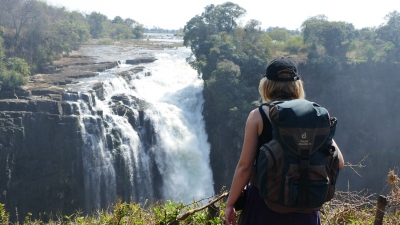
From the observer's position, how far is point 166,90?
23.5m

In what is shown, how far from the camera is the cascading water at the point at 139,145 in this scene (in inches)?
687

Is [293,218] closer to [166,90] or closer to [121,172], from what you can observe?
[121,172]

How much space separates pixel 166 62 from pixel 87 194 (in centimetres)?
1449

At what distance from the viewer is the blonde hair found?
224 cm

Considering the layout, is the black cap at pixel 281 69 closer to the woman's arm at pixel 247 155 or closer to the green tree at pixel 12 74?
the woman's arm at pixel 247 155

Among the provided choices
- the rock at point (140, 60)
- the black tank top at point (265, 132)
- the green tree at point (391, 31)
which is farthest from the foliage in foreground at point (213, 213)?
the green tree at point (391, 31)

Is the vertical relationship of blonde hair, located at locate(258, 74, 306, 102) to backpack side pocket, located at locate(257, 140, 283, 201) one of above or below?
above

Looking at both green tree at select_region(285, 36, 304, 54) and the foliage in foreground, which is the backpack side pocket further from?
green tree at select_region(285, 36, 304, 54)

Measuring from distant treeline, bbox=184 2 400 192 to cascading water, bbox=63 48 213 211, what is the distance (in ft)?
4.59

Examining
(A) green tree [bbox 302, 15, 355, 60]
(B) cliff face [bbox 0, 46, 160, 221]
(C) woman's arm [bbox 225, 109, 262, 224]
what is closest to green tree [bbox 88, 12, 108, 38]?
(A) green tree [bbox 302, 15, 355, 60]

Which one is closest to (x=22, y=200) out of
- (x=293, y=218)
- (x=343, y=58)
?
(x=293, y=218)

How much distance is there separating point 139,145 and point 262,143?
16697 millimetres

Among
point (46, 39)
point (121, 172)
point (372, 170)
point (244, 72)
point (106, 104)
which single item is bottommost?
point (372, 170)

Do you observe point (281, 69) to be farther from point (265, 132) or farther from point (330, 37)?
point (330, 37)
